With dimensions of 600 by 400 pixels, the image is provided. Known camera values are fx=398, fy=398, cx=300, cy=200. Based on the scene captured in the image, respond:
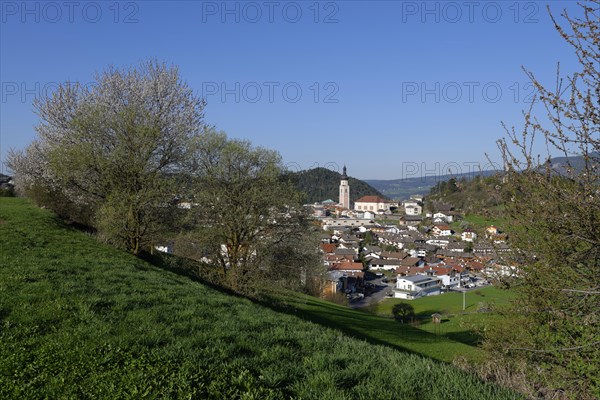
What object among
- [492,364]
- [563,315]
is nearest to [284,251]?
[492,364]

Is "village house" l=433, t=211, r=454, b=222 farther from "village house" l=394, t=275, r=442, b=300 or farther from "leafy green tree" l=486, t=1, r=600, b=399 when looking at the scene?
"leafy green tree" l=486, t=1, r=600, b=399

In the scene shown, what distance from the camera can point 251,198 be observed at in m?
17.8

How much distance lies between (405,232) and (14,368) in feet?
424

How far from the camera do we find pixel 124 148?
1750cm

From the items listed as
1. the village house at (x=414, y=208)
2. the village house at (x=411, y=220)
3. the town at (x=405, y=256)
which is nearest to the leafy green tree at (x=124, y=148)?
the town at (x=405, y=256)

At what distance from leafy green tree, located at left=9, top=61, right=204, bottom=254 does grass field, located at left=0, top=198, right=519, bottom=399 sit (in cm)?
845

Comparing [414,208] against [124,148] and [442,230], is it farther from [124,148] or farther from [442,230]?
[124,148]

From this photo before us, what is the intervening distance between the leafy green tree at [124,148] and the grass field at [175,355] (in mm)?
8446

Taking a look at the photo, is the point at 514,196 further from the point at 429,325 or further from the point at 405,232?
the point at 405,232

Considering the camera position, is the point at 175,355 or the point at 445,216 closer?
the point at 175,355

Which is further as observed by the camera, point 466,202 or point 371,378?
point 466,202

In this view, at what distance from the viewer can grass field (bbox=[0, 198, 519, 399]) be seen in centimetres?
463

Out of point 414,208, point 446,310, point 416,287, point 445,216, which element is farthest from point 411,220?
point 446,310

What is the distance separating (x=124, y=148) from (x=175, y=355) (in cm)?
1413
